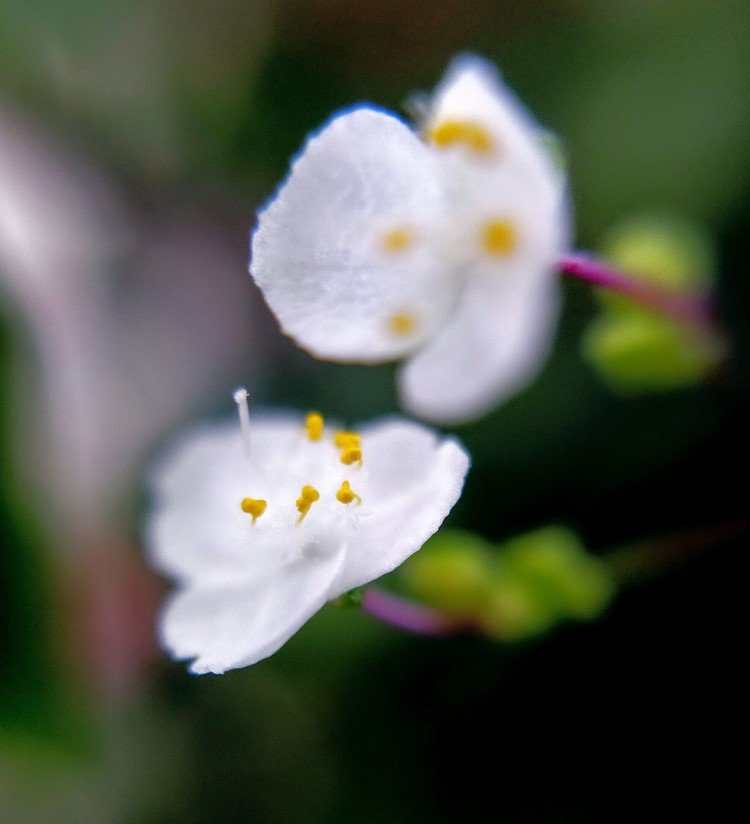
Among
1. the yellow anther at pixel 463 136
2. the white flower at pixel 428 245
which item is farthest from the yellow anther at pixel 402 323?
the yellow anther at pixel 463 136

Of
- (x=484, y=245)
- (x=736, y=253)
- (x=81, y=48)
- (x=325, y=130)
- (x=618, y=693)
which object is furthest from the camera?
(x=81, y=48)

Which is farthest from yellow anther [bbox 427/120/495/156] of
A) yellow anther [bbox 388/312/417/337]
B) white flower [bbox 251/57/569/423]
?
yellow anther [bbox 388/312/417/337]

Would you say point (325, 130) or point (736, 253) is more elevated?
point (325, 130)

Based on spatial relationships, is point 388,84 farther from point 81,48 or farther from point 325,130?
point 325,130

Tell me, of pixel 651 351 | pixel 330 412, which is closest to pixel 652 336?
pixel 651 351

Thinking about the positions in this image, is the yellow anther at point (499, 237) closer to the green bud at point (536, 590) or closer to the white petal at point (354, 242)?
the white petal at point (354, 242)

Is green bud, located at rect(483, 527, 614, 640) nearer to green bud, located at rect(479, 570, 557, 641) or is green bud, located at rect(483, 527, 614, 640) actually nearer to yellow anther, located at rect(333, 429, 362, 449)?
green bud, located at rect(479, 570, 557, 641)

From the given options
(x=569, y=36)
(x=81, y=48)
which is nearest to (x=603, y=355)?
(x=569, y=36)

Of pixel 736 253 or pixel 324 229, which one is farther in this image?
pixel 736 253
